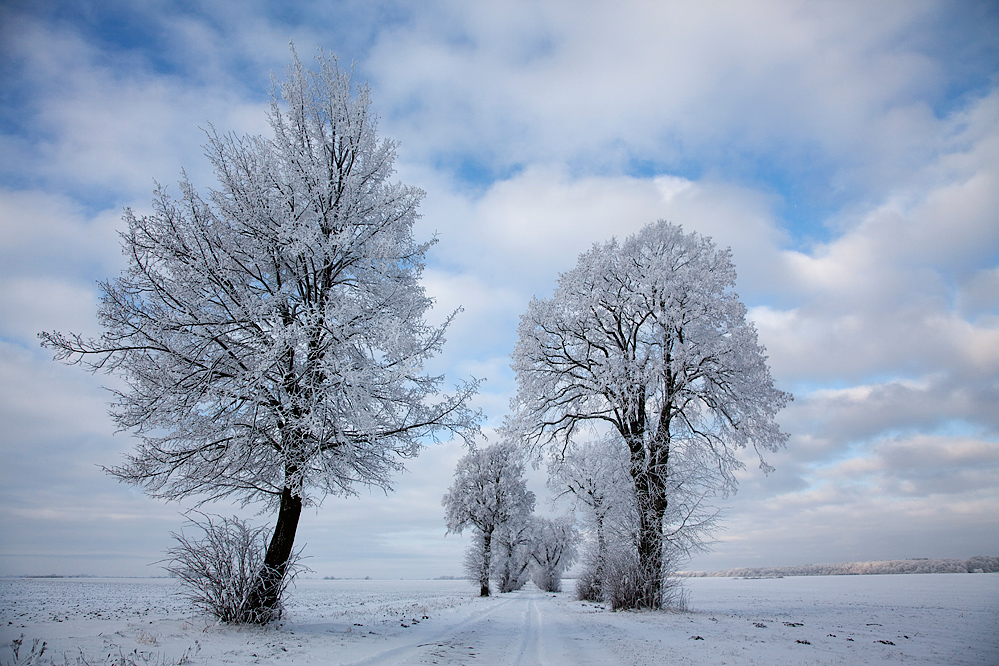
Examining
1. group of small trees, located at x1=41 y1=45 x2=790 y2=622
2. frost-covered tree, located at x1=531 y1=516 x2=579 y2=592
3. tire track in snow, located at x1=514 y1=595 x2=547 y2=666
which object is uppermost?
group of small trees, located at x1=41 y1=45 x2=790 y2=622

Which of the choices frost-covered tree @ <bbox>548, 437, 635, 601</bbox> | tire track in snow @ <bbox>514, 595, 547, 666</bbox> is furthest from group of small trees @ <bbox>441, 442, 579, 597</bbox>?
tire track in snow @ <bbox>514, 595, 547, 666</bbox>

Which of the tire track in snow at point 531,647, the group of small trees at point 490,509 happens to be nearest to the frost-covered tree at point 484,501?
the group of small trees at point 490,509

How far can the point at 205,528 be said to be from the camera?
318 inches

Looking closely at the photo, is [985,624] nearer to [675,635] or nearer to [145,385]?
[675,635]

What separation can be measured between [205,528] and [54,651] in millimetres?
2662

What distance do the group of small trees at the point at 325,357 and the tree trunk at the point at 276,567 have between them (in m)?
0.04

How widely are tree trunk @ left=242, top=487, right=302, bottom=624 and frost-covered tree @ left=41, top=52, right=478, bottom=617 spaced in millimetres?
35

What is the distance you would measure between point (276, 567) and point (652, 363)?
11110 millimetres

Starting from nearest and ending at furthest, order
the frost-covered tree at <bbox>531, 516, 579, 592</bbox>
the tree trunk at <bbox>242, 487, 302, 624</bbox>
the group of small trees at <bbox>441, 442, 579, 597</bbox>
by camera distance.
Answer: the tree trunk at <bbox>242, 487, 302, 624</bbox>
the group of small trees at <bbox>441, 442, 579, 597</bbox>
the frost-covered tree at <bbox>531, 516, 579, 592</bbox>

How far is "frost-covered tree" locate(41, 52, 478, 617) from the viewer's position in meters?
8.13

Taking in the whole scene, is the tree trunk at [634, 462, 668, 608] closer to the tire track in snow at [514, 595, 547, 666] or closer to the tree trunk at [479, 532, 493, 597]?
the tire track in snow at [514, 595, 547, 666]

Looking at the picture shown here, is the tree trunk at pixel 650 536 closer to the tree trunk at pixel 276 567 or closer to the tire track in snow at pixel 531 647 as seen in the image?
the tire track in snow at pixel 531 647

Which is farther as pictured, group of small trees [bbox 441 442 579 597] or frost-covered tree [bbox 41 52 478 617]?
group of small trees [bbox 441 442 579 597]

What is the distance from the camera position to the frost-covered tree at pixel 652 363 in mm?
14062
